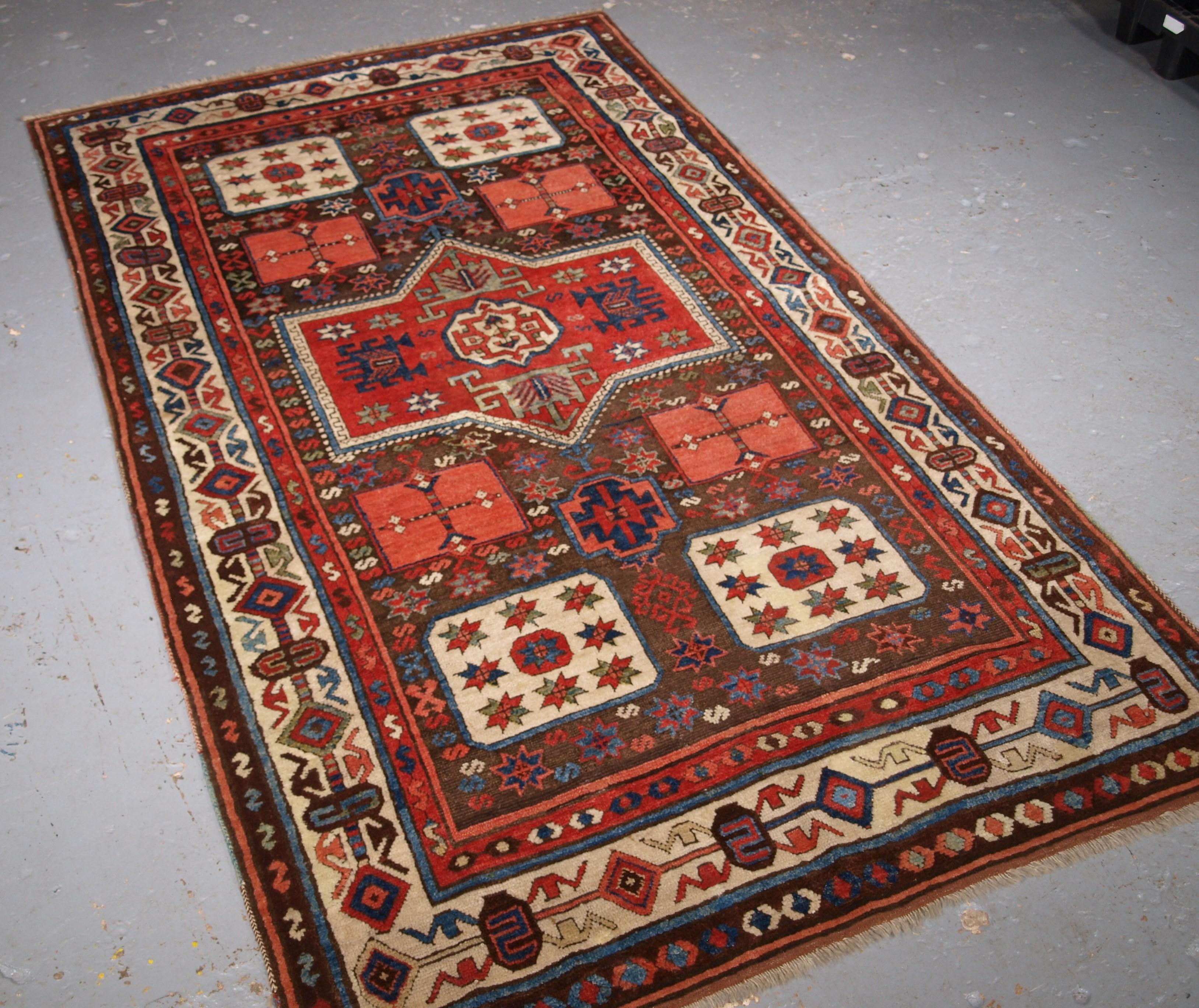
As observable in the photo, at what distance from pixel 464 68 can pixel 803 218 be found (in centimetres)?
146

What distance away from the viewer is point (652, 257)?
320cm

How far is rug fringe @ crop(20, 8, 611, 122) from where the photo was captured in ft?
12.3

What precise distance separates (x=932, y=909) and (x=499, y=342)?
174 cm

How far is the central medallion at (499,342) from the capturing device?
108 inches

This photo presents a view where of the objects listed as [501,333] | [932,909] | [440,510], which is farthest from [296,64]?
[932,909]

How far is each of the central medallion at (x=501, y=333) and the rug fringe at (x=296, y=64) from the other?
1.53m

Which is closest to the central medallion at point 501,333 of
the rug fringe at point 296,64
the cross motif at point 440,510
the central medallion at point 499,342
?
the central medallion at point 499,342

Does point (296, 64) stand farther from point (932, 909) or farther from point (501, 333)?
point (932, 909)

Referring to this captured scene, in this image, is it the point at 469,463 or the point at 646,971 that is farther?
the point at 469,463

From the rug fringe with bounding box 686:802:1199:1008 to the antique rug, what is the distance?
0.02 metres

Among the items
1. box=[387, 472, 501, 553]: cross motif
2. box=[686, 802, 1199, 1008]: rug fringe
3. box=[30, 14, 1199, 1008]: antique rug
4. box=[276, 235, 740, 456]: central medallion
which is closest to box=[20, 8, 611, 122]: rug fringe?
box=[30, 14, 1199, 1008]: antique rug

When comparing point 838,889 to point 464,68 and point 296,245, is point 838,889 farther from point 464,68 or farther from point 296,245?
point 464,68

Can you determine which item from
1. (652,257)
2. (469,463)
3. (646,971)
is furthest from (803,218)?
(646,971)

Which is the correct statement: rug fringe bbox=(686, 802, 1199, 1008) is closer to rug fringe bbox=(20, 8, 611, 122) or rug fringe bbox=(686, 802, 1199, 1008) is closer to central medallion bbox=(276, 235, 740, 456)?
central medallion bbox=(276, 235, 740, 456)
